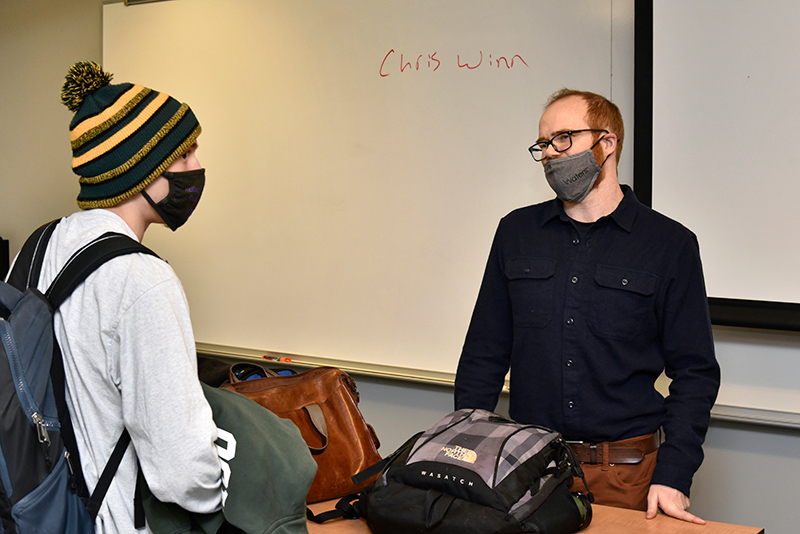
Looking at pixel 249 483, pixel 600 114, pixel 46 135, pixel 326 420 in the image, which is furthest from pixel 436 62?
pixel 46 135

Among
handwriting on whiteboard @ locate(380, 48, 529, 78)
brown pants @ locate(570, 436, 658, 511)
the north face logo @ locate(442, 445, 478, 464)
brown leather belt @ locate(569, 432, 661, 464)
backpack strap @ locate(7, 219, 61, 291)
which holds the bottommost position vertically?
brown pants @ locate(570, 436, 658, 511)

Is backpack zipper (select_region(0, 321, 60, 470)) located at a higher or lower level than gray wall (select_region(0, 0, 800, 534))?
lower

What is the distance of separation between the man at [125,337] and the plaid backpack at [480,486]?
1.08 feet

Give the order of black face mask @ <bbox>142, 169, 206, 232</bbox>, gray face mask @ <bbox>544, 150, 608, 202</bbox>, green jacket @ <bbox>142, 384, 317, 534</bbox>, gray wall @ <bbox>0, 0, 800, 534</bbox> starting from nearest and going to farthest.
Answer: green jacket @ <bbox>142, 384, 317, 534</bbox>, black face mask @ <bbox>142, 169, 206, 232</bbox>, gray face mask @ <bbox>544, 150, 608, 202</bbox>, gray wall @ <bbox>0, 0, 800, 534</bbox>

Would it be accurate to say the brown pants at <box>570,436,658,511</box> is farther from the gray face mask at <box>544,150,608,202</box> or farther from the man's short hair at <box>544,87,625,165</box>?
the man's short hair at <box>544,87,625,165</box>

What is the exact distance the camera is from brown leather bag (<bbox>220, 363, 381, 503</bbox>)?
142cm

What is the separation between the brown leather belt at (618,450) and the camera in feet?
4.81

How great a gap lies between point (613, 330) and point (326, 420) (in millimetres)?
677

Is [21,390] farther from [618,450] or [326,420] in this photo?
[618,450]

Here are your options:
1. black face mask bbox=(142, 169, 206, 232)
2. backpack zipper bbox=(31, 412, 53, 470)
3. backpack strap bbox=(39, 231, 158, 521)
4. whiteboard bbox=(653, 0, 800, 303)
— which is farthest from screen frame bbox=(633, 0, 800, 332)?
backpack zipper bbox=(31, 412, 53, 470)

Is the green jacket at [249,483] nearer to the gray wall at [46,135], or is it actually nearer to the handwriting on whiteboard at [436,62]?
the gray wall at [46,135]

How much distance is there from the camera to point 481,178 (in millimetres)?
2244

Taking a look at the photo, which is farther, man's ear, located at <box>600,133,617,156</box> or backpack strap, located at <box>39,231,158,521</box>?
man's ear, located at <box>600,133,617,156</box>

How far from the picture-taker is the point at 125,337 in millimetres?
922
